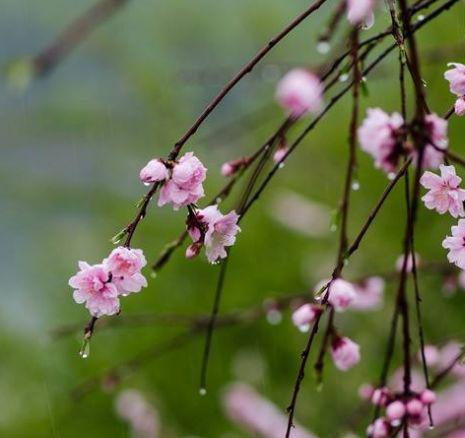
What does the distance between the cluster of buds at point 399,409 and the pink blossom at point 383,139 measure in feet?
A: 0.77

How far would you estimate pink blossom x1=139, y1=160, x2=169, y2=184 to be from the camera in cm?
77

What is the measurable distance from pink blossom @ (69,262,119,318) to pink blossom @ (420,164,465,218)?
0.30 m

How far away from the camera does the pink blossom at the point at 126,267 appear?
807 millimetres

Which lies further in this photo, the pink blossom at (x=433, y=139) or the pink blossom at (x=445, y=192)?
the pink blossom at (x=445, y=192)

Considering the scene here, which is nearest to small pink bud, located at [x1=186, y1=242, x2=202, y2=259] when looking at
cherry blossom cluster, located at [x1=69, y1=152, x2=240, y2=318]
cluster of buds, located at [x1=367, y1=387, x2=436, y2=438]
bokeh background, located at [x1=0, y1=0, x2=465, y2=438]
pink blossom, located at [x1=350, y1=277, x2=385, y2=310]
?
cherry blossom cluster, located at [x1=69, y1=152, x2=240, y2=318]

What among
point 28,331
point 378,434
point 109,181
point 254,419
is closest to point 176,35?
point 109,181

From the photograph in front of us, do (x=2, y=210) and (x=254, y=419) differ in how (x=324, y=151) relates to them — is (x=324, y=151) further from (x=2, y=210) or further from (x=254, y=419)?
(x=2, y=210)

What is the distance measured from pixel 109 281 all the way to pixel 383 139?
29cm

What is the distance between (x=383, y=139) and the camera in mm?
703

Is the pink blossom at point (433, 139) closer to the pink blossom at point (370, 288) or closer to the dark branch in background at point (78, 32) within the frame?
the dark branch in background at point (78, 32)

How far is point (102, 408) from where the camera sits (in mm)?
2375

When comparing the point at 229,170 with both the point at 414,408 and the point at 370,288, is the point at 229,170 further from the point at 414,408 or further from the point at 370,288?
the point at 370,288

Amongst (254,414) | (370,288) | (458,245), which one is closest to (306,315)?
(458,245)

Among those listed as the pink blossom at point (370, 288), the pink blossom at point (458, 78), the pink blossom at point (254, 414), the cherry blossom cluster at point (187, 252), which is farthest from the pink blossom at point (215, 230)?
the pink blossom at point (254, 414)
